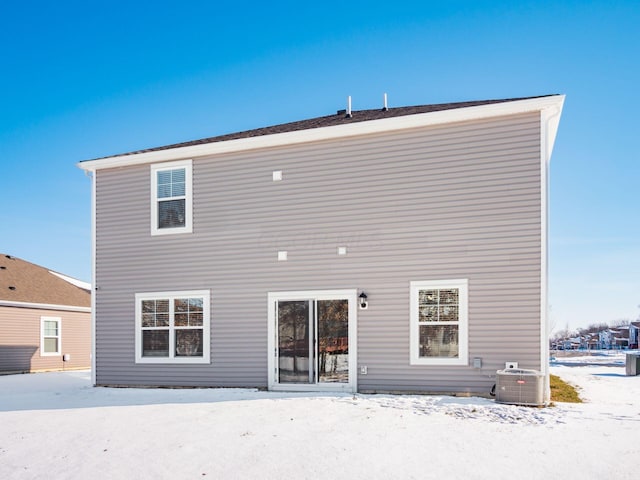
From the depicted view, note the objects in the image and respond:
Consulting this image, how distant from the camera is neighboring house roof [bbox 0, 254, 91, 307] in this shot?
18.4 metres

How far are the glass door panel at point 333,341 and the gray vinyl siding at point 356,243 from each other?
375 millimetres

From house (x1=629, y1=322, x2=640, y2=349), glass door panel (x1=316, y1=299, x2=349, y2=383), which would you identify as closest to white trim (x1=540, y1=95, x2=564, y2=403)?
glass door panel (x1=316, y1=299, x2=349, y2=383)

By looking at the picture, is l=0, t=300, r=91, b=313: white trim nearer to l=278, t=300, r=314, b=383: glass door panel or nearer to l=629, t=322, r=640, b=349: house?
l=278, t=300, r=314, b=383: glass door panel

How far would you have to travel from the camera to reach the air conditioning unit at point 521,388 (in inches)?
332

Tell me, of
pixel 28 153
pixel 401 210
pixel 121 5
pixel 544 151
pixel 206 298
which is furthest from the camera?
pixel 28 153

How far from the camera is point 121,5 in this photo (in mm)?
13469

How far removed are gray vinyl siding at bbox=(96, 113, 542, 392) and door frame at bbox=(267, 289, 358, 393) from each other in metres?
0.15

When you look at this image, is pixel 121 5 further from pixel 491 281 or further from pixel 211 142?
pixel 491 281

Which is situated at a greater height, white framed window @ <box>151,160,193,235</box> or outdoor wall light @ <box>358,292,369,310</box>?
white framed window @ <box>151,160,193,235</box>

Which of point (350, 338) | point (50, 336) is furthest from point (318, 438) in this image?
point (50, 336)

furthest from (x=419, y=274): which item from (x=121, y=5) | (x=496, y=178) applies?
(x=121, y=5)

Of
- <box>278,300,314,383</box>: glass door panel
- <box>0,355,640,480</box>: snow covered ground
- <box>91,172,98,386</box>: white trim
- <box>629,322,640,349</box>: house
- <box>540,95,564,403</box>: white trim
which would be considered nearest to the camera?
<box>0,355,640,480</box>: snow covered ground

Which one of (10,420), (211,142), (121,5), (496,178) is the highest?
(121,5)

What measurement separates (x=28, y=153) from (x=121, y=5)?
878cm
